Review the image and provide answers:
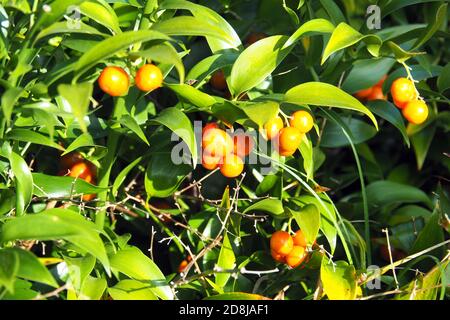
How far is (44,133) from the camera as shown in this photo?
1354mm

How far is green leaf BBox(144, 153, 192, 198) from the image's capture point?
1.43 meters

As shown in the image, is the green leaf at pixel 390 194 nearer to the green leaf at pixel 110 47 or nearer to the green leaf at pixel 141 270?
the green leaf at pixel 141 270

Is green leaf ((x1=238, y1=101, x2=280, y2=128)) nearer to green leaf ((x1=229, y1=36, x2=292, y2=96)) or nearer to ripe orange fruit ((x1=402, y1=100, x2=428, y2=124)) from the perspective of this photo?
green leaf ((x1=229, y1=36, x2=292, y2=96))

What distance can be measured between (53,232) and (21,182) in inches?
8.4

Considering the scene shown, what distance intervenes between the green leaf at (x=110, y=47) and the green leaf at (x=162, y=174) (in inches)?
14.8

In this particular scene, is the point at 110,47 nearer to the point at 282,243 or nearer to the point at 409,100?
the point at 282,243

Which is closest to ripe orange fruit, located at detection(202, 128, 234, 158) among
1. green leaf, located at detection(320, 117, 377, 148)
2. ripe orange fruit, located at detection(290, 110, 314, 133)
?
A: ripe orange fruit, located at detection(290, 110, 314, 133)

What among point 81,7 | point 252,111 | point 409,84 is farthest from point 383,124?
point 81,7

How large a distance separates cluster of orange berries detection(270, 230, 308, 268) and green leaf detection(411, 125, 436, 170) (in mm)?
605

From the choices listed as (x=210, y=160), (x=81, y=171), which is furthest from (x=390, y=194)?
(x=81, y=171)

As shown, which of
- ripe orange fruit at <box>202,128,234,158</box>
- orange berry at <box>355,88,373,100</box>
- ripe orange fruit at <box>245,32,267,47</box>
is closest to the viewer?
ripe orange fruit at <box>202,128,234,158</box>

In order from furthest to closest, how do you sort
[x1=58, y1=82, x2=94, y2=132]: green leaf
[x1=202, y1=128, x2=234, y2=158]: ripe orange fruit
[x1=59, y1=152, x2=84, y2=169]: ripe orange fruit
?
[x1=59, y1=152, x2=84, y2=169]: ripe orange fruit < [x1=202, y1=128, x2=234, y2=158]: ripe orange fruit < [x1=58, y1=82, x2=94, y2=132]: green leaf

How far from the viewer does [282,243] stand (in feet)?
4.39

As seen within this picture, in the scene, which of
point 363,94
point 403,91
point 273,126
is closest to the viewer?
point 273,126
